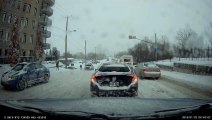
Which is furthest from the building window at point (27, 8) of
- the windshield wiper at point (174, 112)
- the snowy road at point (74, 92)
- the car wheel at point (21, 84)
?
the windshield wiper at point (174, 112)

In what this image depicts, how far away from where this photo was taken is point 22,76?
13492 millimetres

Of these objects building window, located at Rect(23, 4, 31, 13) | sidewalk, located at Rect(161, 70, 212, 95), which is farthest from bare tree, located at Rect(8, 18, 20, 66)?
sidewalk, located at Rect(161, 70, 212, 95)

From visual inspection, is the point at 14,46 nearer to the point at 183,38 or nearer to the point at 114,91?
the point at 114,91

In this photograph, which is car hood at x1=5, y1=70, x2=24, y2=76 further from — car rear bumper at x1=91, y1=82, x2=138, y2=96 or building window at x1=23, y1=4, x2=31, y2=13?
building window at x1=23, y1=4, x2=31, y2=13

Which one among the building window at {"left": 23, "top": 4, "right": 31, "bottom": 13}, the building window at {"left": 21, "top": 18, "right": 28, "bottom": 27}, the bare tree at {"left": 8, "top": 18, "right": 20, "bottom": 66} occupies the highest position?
the building window at {"left": 23, "top": 4, "right": 31, "bottom": 13}

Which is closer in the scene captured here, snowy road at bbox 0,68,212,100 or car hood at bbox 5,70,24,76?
snowy road at bbox 0,68,212,100

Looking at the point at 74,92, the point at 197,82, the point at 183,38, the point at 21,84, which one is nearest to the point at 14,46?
the point at 21,84

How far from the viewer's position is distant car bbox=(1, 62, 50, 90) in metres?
13.0

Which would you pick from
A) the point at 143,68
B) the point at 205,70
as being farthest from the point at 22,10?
the point at 205,70

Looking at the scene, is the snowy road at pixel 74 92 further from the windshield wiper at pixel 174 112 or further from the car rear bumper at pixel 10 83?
the windshield wiper at pixel 174 112

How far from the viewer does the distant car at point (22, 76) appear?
511 inches

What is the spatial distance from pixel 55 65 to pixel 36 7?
15030mm

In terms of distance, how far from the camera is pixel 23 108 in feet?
10.2

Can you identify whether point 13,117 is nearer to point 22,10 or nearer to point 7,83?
point 7,83
